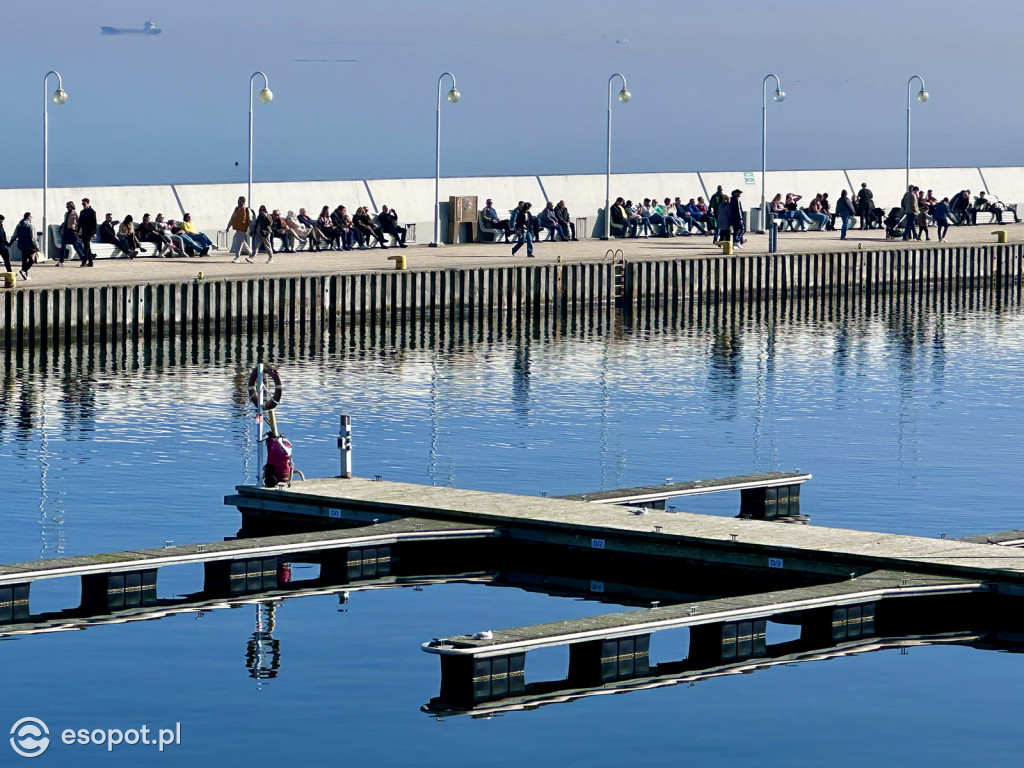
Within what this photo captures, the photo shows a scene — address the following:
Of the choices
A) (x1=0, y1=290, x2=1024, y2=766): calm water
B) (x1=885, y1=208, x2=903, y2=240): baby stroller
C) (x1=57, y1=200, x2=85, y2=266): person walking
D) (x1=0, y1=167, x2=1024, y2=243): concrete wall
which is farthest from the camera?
(x1=885, y1=208, x2=903, y2=240): baby stroller

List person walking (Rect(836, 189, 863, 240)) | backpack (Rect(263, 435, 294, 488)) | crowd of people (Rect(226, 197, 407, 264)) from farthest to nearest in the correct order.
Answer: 1. person walking (Rect(836, 189, 863, 240))
2. crowd of people (Rect(226, 197, 407, 264))
3. backpack (Rect(263, 435, 294, 488))

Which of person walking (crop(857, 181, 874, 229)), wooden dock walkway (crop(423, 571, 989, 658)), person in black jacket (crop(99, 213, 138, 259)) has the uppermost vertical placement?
person walking (crop(857, 181, 874, 229))

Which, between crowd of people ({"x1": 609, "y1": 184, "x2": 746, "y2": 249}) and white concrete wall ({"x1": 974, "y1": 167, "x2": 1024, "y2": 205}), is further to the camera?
white concrete wall ({"x1": 974, "y1": 167, "x2": 1024, "y2": 205})

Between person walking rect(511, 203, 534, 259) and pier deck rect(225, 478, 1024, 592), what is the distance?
34.0 m

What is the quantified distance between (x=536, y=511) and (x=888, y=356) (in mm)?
28801

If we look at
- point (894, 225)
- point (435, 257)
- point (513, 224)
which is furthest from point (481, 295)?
point (894, 225)

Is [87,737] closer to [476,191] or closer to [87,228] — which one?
Answer: [87,228]

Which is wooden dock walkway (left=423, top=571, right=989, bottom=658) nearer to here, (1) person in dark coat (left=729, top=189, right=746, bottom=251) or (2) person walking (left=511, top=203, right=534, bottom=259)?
(2) person walking (left=511, top=203, right=534, bottom=259)

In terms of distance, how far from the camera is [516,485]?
35.0 meters

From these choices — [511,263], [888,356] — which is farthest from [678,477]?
[511,263]

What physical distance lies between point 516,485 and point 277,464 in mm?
6763

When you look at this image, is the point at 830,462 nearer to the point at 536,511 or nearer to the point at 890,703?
the point at 536,511

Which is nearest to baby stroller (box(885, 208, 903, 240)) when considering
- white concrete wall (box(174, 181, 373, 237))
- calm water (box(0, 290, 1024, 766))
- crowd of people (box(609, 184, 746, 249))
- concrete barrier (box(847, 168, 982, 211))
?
crowd of people (box(609, 184, 746, 249))

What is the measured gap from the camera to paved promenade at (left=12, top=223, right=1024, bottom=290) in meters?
54.2
